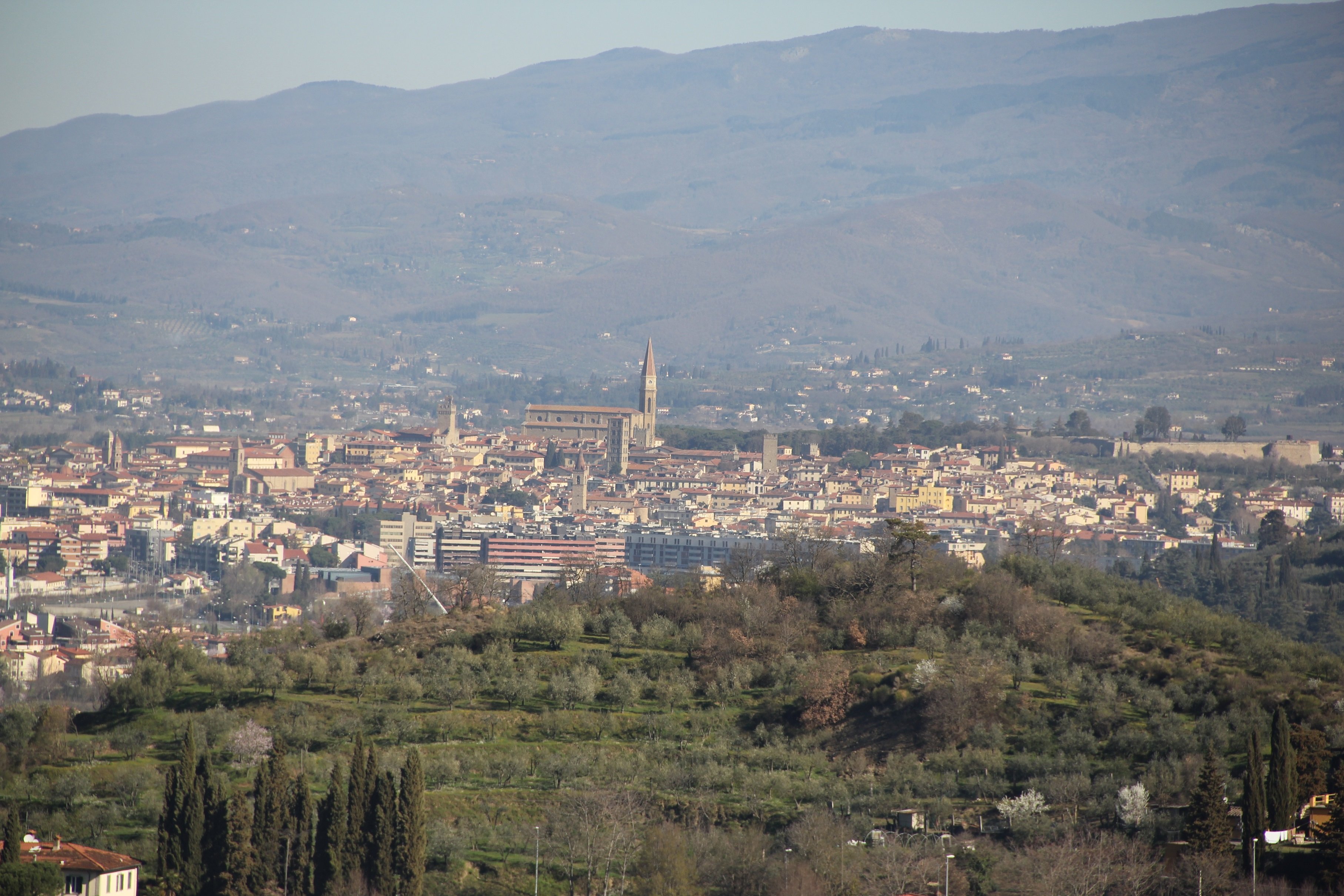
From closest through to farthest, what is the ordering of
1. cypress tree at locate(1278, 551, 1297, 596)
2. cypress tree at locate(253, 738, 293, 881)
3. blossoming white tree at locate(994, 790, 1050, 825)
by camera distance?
cypress tree at locate(253, 738, 293, 881)
blossoming white tree at locate(994, 790, 1050, 825)
cypress tree at locate(1278, 551, 1297, 596)

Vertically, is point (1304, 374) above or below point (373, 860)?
above

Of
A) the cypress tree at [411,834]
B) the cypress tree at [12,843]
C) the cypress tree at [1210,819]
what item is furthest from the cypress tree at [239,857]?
the cypress tree at [1210,819]

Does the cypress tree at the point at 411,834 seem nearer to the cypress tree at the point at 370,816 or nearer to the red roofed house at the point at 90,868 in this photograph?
the cypress tree at the point at 370,816

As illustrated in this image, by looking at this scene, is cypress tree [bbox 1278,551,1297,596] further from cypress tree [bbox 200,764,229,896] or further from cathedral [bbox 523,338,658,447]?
cathedral [bbox 523,338,658,447]

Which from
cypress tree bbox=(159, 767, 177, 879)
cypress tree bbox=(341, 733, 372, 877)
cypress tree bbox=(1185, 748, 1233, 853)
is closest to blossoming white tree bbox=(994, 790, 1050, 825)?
cypress tree bbox=(1185, 748, 1233, 853)

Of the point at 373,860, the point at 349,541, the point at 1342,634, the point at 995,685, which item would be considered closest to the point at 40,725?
the point at 373,860

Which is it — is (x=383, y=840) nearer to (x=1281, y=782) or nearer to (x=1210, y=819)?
(x=1210, y=819)

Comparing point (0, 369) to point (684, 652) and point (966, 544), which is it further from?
point (684, 652)
